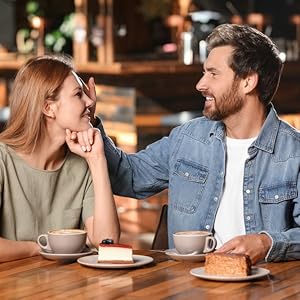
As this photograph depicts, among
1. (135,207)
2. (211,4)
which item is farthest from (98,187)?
(211,4)

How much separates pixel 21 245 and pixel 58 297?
0.59 metres

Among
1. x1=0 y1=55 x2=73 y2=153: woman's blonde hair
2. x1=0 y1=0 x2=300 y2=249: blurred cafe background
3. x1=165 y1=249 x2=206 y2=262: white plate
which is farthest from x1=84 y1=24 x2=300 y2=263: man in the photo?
x1=0 y1=0 x2=300 y2=249: blurred cafe background

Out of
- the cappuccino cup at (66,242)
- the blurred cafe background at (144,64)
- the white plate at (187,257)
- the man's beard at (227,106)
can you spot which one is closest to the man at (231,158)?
the man's beard at (227,106)

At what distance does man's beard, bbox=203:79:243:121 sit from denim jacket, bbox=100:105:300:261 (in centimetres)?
5

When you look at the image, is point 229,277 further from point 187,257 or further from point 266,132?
point 266,132

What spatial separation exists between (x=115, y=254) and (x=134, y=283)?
19 cm

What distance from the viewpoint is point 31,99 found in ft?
10.6

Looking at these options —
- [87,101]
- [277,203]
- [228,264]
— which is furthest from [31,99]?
[228,264]

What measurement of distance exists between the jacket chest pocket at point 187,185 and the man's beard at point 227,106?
0.58 feet

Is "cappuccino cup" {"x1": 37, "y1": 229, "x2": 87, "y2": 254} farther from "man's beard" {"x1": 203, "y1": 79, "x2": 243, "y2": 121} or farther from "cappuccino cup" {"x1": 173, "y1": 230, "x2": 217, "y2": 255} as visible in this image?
"man's beard" {"x1": 203, "y1": 79, "x2": 243, "y2": 121}

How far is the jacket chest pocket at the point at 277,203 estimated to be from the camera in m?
3.23

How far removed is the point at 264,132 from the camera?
3322 mm

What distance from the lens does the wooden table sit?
7.99 ft

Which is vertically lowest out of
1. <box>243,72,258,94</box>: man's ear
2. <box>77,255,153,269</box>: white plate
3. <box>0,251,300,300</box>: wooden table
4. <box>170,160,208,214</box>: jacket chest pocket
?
<box>0,251,300,300</box>: wooden table
